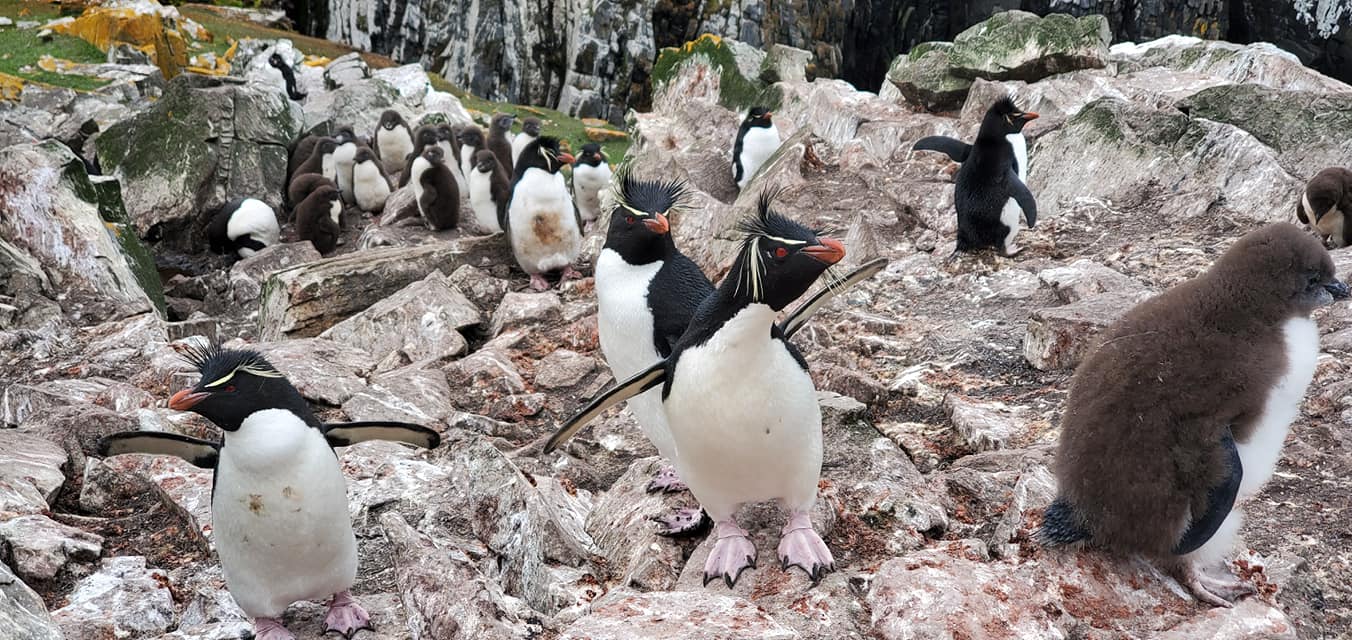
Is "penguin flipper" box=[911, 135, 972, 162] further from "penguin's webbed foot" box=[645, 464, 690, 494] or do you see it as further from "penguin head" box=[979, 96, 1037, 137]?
"penguin's webbed foot" box=[645, 464, 690, 494]

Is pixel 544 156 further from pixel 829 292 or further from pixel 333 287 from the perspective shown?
pixel 829 292

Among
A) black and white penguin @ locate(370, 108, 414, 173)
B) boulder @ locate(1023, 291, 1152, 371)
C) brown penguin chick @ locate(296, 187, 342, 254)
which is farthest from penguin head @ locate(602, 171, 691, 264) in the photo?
black and white penguin @ locate(370, 108, 414, 173)

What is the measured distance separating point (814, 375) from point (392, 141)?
13.4 meters

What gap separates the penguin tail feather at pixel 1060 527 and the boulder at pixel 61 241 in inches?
312

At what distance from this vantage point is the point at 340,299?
9.12m

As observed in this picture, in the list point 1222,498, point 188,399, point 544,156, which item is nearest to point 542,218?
point 544,156

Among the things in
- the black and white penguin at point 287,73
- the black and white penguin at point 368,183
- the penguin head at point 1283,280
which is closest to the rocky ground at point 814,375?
the penguin head at point 1283,280

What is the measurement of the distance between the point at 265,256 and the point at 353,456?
7.47 meters

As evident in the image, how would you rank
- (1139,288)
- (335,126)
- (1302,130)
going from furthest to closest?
(335,126), (1302,130), (1139,288)

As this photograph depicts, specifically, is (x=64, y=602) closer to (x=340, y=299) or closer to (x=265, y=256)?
(x=340, y=299)

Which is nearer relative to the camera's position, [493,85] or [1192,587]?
[1192,587]

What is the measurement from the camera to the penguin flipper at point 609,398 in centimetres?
331

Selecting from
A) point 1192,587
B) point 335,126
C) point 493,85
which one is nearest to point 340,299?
point 1192,587

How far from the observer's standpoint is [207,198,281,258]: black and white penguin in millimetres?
13680
